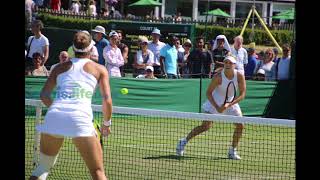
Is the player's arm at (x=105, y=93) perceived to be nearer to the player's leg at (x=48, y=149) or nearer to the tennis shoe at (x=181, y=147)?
the player's leg at (x=48, y=149)

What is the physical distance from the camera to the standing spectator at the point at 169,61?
1792 cm

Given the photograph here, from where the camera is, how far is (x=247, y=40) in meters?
33.3

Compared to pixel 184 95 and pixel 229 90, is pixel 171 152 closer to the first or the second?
pixel 229 90

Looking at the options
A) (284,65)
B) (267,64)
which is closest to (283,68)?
(284,65)

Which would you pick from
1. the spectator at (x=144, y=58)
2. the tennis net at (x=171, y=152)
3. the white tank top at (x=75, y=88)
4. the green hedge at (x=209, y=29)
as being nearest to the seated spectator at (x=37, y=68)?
the tennis net at (x=171, y=152)

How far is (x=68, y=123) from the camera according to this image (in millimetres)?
7184

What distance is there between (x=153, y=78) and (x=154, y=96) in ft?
1.56

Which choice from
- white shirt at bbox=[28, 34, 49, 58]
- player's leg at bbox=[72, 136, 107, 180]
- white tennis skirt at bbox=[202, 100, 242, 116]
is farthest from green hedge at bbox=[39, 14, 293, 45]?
player's leg at bbox=[72, 136, 107, 180]

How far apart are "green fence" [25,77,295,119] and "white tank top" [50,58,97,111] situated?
28.0ft

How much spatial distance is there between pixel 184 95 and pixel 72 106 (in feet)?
33.4

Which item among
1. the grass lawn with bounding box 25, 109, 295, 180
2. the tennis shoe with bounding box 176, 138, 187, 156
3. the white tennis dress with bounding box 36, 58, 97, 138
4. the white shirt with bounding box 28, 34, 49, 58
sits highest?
the white shirt with bounding box 28, 34, 49, 58

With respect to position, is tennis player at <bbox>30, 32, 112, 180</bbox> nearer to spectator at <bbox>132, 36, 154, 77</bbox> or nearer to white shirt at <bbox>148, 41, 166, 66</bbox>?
spectator at <bbox>132, 36, 154, 77</bbox>

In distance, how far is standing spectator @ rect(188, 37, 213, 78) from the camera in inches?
728

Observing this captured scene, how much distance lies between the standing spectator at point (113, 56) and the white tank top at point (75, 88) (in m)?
9.35
